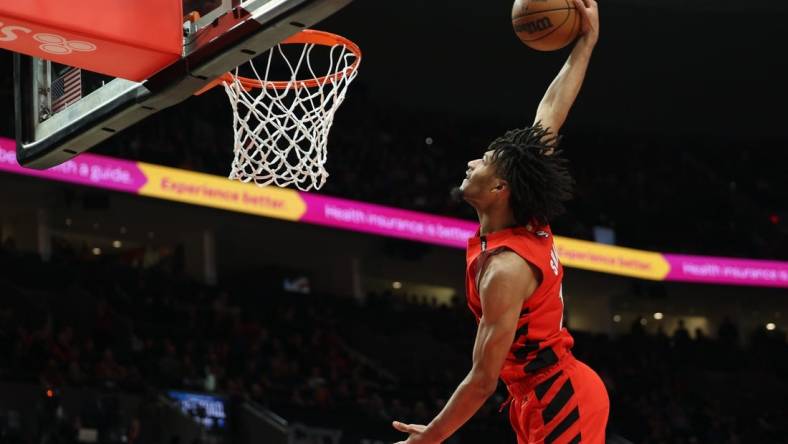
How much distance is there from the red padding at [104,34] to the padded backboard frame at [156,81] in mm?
60

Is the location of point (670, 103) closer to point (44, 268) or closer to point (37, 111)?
point (44, 268)

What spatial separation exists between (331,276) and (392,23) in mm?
4789

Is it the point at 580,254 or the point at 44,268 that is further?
the point at 580,254

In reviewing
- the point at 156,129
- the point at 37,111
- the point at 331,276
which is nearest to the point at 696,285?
the point at 331,276

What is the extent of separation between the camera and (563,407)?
3.38 m

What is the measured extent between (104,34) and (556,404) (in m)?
2.02

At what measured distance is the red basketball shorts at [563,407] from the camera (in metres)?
3.37

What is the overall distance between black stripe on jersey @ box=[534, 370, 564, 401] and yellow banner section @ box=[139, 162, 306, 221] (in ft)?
41.2

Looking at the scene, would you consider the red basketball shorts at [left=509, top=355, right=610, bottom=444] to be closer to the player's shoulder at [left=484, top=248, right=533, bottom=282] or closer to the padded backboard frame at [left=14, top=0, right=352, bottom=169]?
the player's shoulder at [left=484, top=248, right=533, bottom=282]

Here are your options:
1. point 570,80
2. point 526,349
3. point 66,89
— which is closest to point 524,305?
point 526,349

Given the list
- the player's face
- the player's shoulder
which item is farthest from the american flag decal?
the player's shoulder

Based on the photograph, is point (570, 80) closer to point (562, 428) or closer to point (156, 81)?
point (562, 428)

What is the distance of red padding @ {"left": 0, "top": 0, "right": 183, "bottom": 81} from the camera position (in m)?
4.08

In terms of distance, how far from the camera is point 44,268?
49.2 feet
